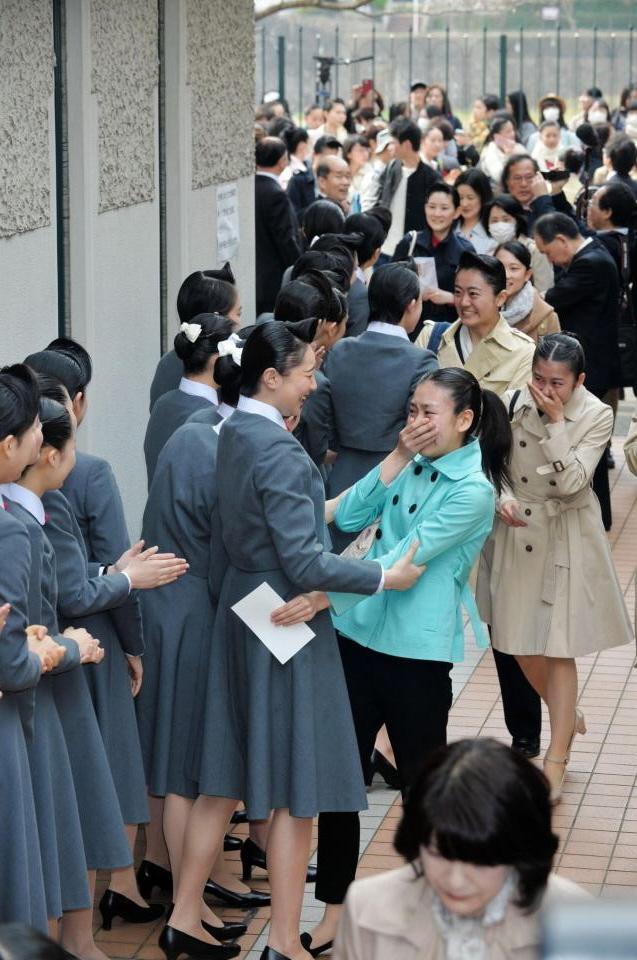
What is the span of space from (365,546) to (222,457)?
718mm

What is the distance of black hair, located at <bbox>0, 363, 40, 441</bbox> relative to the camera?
12.2 feet

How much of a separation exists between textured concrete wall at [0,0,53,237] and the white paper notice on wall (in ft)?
7.78

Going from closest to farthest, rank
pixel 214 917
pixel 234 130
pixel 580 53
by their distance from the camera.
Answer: pixel 214 917 < pixel 234 130 < pixel 580 53

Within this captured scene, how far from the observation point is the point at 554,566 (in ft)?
19.1

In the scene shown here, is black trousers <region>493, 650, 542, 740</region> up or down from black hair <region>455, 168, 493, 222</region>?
down

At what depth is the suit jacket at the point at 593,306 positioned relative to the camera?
9.21 metres

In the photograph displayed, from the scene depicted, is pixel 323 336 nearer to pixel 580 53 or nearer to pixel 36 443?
pixel 36 443

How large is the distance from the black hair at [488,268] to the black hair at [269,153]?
4.65 meters

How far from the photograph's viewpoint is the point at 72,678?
426 centimetres

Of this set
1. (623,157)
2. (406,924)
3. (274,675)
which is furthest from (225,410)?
(623,157)

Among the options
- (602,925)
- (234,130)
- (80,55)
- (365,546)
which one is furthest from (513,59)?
(602,925)

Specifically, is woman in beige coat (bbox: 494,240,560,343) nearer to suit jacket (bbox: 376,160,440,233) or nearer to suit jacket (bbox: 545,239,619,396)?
suit jacket (bbox: 545,239,619,396)

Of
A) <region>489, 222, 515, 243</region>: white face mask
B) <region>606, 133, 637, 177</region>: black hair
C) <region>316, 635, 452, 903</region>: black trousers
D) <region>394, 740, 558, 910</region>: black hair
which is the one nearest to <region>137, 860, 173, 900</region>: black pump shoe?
<region>316, 635, 452, 903</region>: black trousers

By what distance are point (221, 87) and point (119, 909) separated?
515 centimetres
